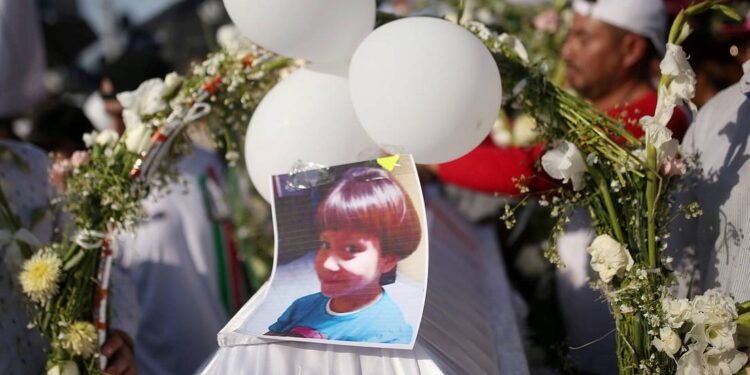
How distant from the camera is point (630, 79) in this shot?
3129 mm

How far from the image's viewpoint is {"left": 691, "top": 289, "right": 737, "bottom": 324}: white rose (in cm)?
158

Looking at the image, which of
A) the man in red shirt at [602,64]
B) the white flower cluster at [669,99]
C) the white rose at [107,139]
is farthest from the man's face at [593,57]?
the white rose at [107,139]

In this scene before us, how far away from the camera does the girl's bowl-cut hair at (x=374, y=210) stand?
1.74m

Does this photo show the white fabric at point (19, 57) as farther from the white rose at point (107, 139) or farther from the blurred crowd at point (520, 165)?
the white rose at point (107, 139)

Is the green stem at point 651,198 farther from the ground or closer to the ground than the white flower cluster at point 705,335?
farther from the ground

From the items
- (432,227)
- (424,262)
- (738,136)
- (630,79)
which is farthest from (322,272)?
(630,79)

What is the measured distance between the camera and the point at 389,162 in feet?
5.74

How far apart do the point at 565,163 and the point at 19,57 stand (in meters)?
1.77

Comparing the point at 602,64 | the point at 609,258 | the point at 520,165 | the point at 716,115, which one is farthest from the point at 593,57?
the point at 609,258

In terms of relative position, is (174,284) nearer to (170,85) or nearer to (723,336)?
(170,85)

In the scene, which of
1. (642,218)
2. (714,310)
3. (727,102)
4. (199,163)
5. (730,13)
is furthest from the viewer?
(199,163)

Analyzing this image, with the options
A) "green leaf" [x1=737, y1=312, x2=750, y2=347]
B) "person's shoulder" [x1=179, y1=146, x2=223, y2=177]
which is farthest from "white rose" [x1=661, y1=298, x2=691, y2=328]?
"person's shoulder" [x1=179, y1=146, x2=223, y2=177]

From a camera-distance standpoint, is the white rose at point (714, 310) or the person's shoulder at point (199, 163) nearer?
the white rose at point (714, 310)

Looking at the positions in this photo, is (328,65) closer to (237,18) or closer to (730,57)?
(237,18)
